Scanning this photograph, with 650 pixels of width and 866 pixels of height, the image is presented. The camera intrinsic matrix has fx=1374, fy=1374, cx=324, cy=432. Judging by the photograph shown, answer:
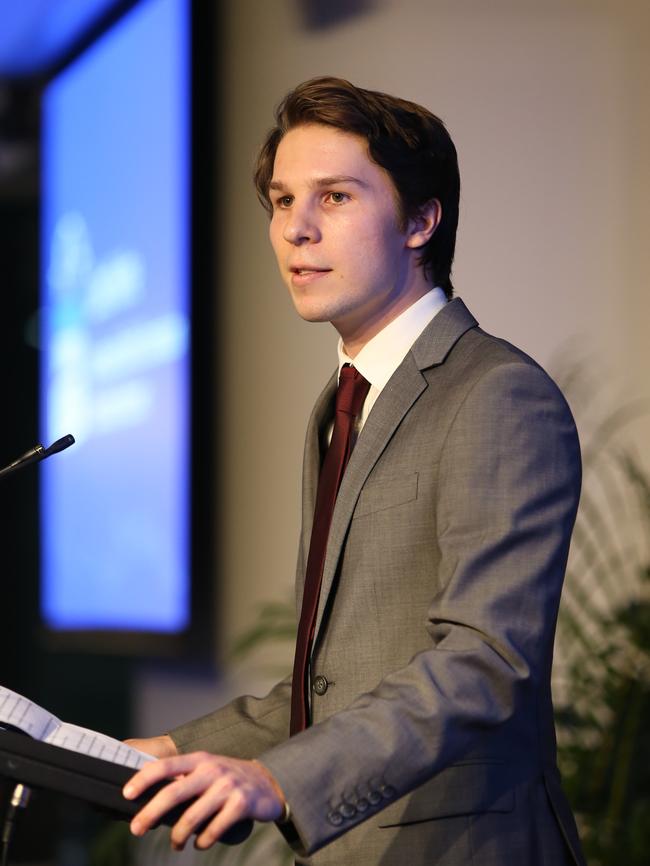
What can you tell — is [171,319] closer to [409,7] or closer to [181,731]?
[409,7]

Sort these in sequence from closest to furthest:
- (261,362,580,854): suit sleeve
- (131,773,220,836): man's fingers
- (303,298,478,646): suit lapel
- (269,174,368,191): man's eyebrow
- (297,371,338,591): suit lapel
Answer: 1. (131,773,220,836): man's fingers
2. (261,362,580,854): suit sleeve
3. (303,298,478,646): suit lapel
4. (269,174,368,191): man's eyebrow
5. (297,371,338,591): suit lapel

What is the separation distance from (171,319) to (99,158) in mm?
860

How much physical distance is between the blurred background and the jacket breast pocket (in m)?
A: 1.17

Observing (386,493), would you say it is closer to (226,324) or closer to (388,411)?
(388,411)

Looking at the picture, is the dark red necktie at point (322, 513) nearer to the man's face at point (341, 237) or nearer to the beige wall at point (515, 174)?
the man's face at point (341, 237)

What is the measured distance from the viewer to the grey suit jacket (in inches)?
51.6

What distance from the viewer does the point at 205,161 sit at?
4.39 meters

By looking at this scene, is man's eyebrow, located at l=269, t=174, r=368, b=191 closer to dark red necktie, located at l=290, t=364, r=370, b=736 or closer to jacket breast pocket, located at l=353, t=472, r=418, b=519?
dark red necktie, located at l=290, t=364, r=370, b=736

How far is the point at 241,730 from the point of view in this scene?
5.88ft

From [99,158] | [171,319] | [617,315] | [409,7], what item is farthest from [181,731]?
[99,158]

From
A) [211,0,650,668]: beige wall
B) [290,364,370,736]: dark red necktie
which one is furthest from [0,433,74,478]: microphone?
[211,0,650,668]: beige wall

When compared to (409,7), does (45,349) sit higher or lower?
lower

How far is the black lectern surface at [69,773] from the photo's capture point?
1.20 metres

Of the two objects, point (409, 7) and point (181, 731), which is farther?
point (409, 7)
